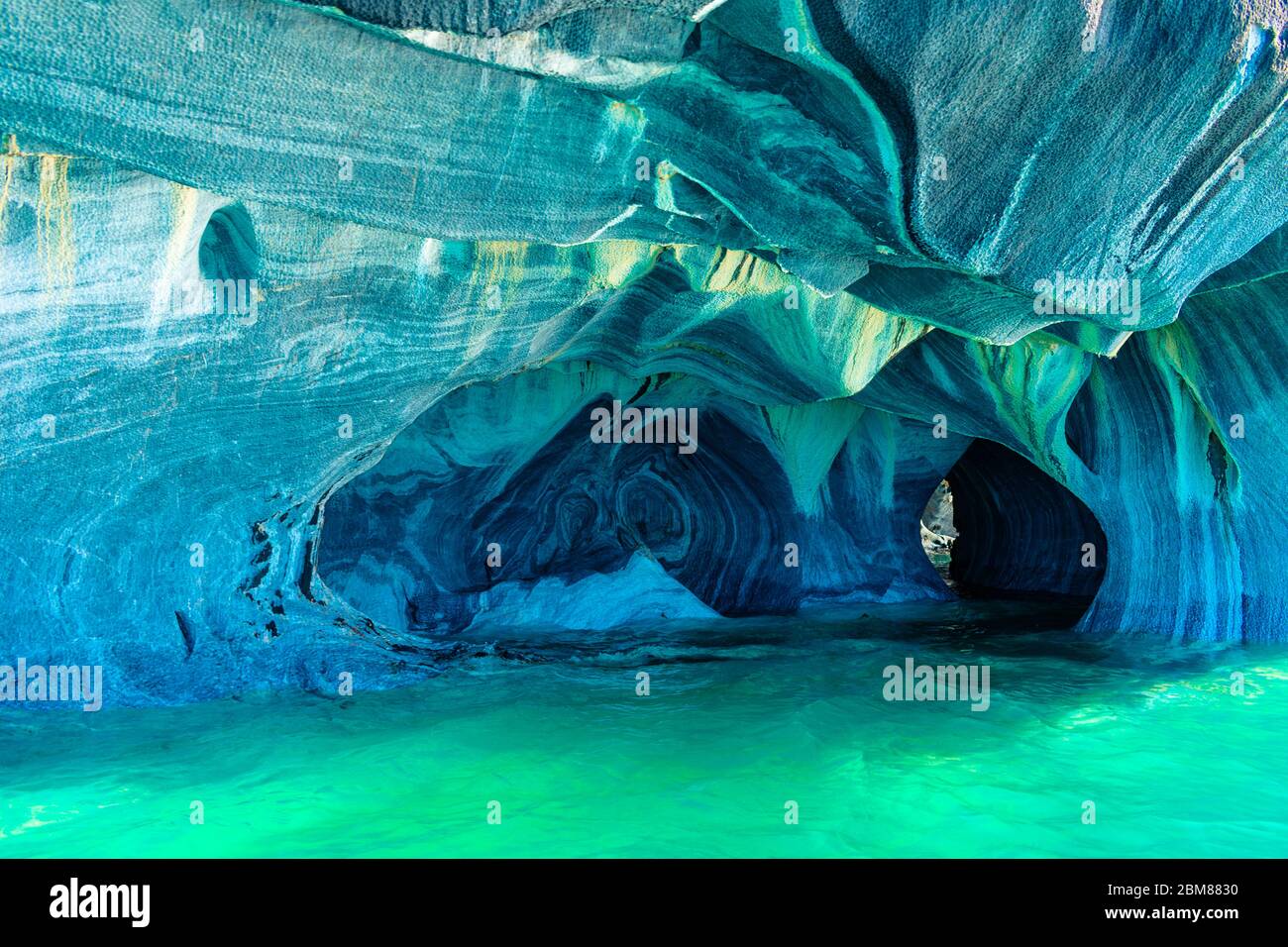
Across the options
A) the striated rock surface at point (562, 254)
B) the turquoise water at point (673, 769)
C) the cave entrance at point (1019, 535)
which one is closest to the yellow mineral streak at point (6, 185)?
the striated rock surface at point (562, 254)

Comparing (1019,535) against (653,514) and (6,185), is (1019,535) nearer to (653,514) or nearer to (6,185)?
(653,514)

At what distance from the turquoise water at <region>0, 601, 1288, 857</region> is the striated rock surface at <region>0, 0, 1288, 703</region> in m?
0.86

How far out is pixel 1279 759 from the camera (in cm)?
427

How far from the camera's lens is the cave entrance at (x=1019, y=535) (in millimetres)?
12266

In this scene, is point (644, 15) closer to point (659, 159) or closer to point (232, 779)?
point (659, 159)

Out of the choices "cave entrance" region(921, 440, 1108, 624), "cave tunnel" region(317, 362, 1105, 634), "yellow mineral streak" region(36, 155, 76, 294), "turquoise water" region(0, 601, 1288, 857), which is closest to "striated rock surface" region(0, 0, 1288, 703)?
"yellow mineral streak" region(36, 155, 76, 294)

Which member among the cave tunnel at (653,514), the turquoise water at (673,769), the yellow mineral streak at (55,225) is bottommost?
the turquoise water at (673,769)

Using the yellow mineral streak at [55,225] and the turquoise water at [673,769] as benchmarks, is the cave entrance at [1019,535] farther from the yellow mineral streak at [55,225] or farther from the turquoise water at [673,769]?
the yellow mineral streak at [55,225]

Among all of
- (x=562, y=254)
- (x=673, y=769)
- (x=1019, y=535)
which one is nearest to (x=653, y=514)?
(x=1019, y=535)

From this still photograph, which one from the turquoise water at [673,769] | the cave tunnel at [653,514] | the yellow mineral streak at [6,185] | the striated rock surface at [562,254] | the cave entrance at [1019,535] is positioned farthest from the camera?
the cave entrance at [1019,535]

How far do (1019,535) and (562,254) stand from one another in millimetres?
10025

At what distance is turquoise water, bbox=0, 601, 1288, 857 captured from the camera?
10.7 ft

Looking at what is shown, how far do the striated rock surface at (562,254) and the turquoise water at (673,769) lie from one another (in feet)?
2.84

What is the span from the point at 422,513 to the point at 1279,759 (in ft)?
21.8
